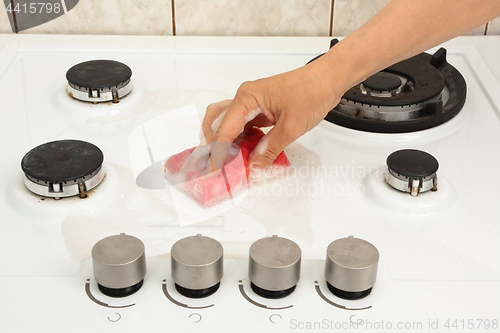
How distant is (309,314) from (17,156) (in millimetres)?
515

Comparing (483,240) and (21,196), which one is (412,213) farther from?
(21,196)

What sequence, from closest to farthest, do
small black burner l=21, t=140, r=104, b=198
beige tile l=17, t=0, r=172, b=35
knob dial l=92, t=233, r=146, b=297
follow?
knob dial l=92, t=233, r=146, b=297
small black burner l=21, t=140, r=104, b=198
beige tile l=17, t=0, r=172, b=35

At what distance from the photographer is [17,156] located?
837mm

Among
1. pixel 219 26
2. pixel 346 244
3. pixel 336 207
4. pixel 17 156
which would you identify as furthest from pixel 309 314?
pixel 219 26

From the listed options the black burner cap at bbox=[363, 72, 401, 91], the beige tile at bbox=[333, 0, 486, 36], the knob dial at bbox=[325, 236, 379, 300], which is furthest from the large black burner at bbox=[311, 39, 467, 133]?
the knob dial at bbox=[325, 236, 379, 300]

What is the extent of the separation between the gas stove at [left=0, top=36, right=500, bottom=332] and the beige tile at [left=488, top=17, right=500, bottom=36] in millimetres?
99

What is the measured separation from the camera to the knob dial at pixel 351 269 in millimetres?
574

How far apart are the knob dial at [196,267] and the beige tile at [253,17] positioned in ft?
2.39

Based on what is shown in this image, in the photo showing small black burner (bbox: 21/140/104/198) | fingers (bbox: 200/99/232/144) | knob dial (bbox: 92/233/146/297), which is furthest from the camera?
fingers (bbox: 200/99/232/144)

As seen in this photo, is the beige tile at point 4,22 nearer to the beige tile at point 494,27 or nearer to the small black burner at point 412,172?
the small black burner at point 412,172

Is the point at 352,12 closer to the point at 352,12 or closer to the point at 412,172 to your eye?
the point at 352,12

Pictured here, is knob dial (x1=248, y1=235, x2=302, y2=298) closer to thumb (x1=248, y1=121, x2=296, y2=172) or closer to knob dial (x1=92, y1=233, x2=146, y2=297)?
knob dial (x1=92, y1=233, x2=146, y2=297)

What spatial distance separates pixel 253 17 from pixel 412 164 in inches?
23.1

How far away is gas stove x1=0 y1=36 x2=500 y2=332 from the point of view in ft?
1.90
